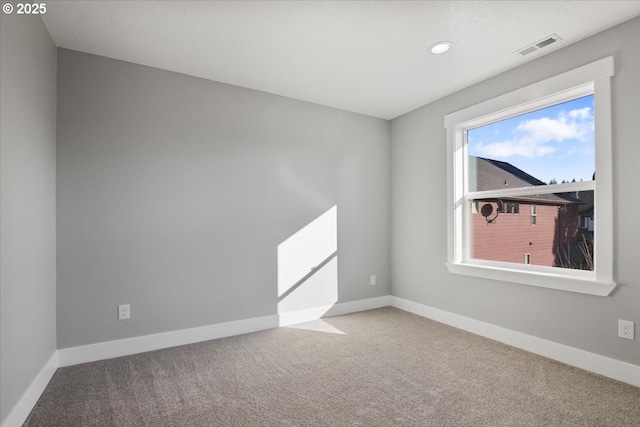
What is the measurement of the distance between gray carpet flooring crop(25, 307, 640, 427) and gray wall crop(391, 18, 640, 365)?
0.96 feet

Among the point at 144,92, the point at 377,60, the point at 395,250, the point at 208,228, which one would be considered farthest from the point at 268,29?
the point at 395,250

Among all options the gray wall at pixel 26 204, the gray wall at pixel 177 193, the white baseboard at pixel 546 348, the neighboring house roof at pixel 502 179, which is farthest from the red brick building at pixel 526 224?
the gray wall at pixel 26 204

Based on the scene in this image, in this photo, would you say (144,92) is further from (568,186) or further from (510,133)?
(568,186)

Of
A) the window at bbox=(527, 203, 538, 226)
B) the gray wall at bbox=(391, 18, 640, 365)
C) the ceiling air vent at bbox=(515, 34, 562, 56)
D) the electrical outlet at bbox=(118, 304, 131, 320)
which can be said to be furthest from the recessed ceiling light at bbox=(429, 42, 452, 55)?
the electrical outlet at bbox=(118, 304, 131, 320)

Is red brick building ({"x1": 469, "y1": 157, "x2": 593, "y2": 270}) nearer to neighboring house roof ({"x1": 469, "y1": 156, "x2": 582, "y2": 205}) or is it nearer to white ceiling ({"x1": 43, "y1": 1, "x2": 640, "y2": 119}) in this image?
neighboring house roof ({"x1": 469, "y1": 156, "x2": 582, "y2": 205})

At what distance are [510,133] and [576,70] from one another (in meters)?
0.71

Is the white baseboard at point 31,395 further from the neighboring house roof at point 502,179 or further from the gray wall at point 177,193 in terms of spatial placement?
the neighboring house roof at point 502,179

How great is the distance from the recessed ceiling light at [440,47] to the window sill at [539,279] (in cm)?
200

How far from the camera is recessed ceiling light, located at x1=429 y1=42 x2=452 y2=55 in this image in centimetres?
253

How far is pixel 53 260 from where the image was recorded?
8.00 ft

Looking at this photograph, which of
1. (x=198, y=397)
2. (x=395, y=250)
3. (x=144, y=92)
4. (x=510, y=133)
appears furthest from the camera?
(x=395, y=250)

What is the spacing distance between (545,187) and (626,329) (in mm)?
1183

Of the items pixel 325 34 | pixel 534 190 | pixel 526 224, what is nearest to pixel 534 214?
pixel 526 224

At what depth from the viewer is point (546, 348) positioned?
2.66 m
